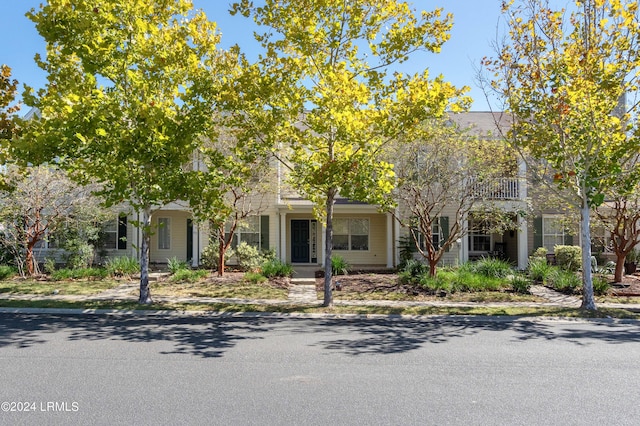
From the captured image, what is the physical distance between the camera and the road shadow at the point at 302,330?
7223 mm

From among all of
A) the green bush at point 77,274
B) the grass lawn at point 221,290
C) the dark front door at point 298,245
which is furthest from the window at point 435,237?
the green bush at point 77,274

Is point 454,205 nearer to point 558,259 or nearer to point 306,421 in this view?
point 558,259

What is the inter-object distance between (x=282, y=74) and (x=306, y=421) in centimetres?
790

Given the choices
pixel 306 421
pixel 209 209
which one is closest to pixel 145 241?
pixel 209 209

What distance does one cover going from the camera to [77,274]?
15.0 m

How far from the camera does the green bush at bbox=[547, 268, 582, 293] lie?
1336 centimetres

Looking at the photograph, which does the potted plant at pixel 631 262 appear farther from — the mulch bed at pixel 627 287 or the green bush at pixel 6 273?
the green bush at pixel 6 273

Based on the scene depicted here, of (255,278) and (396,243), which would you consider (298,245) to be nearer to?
(396,243)

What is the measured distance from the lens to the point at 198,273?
49.4 ft

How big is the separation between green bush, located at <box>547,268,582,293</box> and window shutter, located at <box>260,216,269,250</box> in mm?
10633

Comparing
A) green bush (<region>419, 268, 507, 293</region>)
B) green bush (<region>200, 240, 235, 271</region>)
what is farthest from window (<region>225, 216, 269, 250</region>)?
green bush (<region>419, 268, 507, 293</region>)

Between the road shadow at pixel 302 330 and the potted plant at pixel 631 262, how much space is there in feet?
30.3

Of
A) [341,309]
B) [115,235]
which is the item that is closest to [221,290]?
[341,309]

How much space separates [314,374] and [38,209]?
12.5 metres
